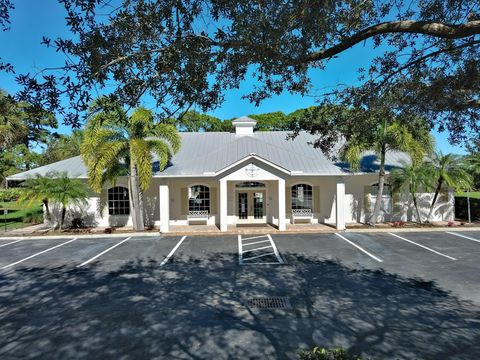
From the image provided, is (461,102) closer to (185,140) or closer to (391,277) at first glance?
(391,277)

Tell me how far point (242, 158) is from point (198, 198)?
4.29m

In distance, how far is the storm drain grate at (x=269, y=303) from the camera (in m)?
7.78

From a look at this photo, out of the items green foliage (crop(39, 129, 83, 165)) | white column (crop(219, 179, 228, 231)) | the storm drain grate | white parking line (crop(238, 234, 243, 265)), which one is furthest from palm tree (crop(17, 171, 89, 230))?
green foliage (crop(39, 129, 83, 165))

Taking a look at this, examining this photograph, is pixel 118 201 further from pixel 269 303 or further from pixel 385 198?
pixel 385 198

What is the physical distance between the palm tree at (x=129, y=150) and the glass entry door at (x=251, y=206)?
5.42 metres

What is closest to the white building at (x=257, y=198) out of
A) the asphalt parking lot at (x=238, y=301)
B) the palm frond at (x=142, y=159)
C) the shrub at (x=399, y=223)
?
the shrub at (x=399, y=223)

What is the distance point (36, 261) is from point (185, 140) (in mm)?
14347

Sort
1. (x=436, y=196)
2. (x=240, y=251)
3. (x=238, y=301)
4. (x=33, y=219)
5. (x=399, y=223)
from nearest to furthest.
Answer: (x=238, y=301), (x=240, y=251), (x=399, y=223), (x=436, y=196), (x=33, y=219)

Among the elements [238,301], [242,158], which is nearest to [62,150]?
[242,158]

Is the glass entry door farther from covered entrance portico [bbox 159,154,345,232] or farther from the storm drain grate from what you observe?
the storm drain grate

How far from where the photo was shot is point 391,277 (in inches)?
395

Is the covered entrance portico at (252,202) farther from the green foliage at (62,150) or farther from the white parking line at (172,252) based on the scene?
the green foliage at (62,150)

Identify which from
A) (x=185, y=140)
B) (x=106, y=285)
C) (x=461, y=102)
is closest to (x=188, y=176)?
(x=185, y=140)

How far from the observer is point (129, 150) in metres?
18.0
